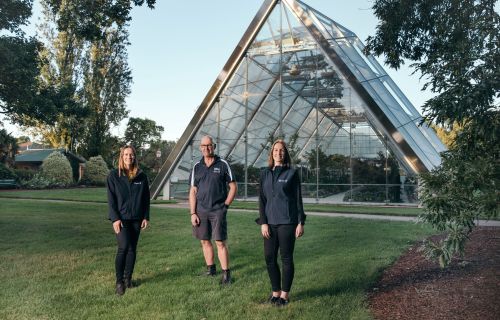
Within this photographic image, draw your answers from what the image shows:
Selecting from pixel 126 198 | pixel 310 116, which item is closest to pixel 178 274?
pixel 126 198

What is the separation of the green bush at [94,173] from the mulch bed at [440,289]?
3433cm

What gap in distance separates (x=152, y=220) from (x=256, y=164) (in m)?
8.22

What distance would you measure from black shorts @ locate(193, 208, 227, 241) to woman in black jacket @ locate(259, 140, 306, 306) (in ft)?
3.48

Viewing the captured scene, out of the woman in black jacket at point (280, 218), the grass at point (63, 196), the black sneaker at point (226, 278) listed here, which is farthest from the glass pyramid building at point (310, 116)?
the woman in black jacket at point (280, 218)

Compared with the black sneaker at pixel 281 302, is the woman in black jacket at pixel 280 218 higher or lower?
higher

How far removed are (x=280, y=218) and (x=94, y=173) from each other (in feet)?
118

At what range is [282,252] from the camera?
4844 mm

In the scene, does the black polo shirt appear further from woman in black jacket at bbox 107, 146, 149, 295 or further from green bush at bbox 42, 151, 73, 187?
green bush at bbox 42, 151, 73, 187

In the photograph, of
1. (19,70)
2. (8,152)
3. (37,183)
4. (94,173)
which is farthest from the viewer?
(8,152)

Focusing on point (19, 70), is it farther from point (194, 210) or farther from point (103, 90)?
point (103, 90)

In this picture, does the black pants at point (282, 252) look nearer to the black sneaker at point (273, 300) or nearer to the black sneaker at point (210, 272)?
the black sneaker at point (273, 300)

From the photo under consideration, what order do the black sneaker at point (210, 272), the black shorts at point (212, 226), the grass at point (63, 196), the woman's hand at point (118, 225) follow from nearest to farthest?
the woman's hand at point (118, 225) → the black shorts at point (212, 226) → the black sneaker at point (210, 272) → the grass at point (63, 196)

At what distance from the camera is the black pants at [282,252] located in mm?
4828

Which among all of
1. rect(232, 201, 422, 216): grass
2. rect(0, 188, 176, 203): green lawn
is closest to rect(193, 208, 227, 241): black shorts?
rect(232, 201, 422, 216): grass
